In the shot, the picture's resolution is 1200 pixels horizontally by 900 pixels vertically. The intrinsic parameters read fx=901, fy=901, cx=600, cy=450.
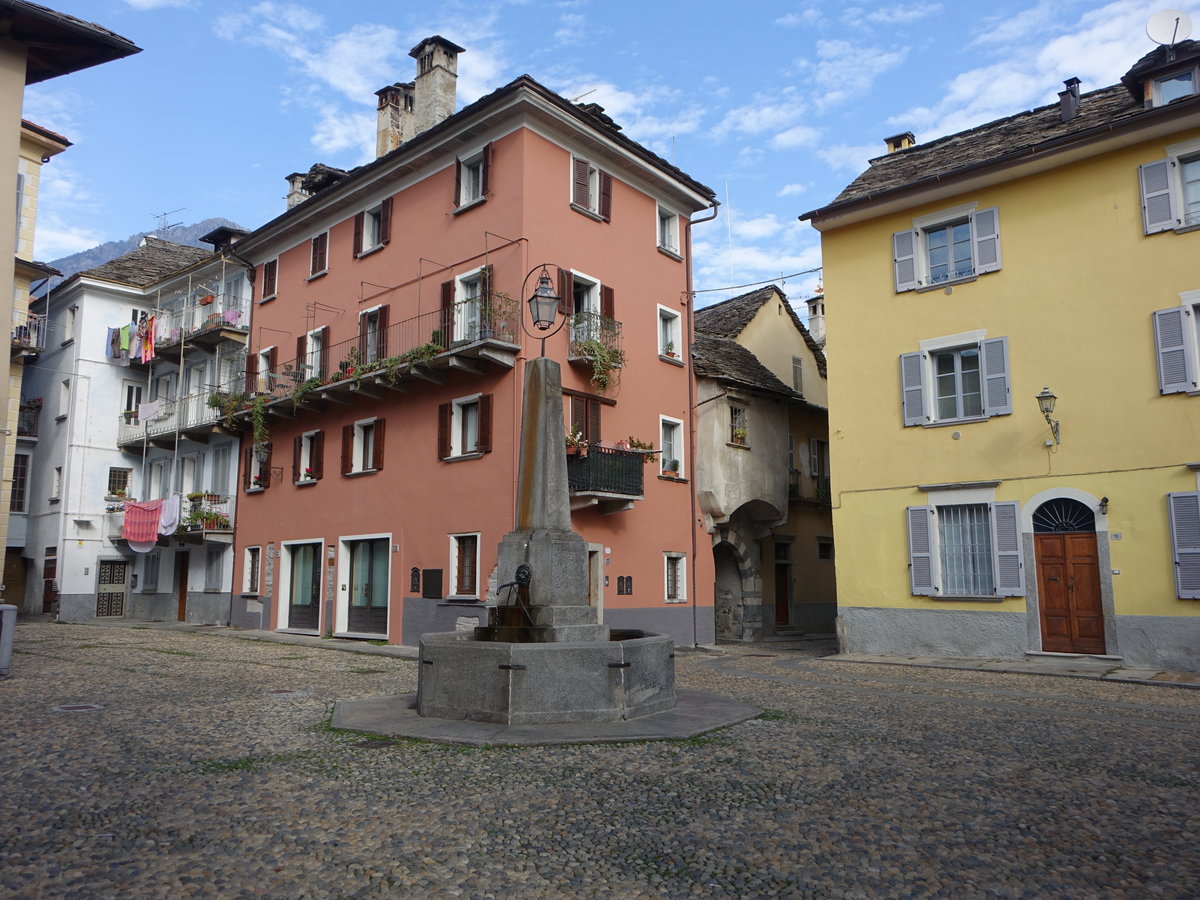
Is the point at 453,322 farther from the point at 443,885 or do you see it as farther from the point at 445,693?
A: the point at 443,885

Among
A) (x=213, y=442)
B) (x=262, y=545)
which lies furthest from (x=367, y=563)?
(x=213, y=442)

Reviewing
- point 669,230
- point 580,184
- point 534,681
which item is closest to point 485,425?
point 580,184

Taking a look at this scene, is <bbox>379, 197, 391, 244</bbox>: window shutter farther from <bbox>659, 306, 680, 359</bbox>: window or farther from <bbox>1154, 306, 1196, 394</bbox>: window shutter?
<bbox>1154, 306, 1196, 394</bbox>: window shutter

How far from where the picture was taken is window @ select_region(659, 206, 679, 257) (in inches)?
959

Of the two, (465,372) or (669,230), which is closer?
(465,372)

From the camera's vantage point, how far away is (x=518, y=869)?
15.4 ft

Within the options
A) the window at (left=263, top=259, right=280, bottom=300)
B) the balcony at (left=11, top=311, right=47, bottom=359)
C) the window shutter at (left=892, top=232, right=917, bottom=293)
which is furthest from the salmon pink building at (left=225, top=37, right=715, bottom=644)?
the balcony at (left=11, top=311, right=47, bottom=359)

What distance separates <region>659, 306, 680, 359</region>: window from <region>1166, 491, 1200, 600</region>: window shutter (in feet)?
38.5

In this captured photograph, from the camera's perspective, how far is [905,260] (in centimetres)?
1909

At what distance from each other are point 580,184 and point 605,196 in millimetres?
973

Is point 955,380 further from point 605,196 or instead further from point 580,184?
point 580,184

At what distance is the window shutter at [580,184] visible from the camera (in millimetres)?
21141

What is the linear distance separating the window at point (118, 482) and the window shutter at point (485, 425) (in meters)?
19.3

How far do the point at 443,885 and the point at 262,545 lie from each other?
78.0ft
